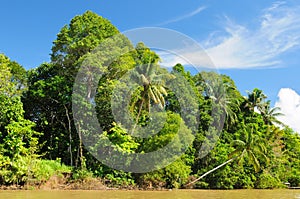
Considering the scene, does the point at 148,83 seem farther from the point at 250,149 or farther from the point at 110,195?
the point at 110,195

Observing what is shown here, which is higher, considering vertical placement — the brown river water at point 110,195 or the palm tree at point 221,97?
the palm tree at point 221,97

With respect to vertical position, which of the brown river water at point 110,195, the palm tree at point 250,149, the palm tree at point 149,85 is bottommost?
the brown river water at point 110,195

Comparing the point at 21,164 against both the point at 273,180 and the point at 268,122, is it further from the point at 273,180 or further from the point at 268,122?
the point at 268,122

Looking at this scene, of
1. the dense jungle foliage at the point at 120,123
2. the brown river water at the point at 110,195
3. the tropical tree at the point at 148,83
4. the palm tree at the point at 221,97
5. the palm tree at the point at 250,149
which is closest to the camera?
the brown river water at the point at 110,195

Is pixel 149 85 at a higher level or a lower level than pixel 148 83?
lower

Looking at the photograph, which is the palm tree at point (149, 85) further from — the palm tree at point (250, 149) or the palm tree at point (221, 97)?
the palm tree at point (250, 149)

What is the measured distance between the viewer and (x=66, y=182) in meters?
22.3

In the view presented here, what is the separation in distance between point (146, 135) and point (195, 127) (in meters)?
5.62

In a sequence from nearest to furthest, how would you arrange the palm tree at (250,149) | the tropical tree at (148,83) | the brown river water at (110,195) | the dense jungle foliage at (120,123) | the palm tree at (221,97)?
1. the brown river water at (110,195)
2. the dense jungle foliage at (120,123)
3. the tropical tree at (148,83)
4. the palm tree at (250,149)
5. the palm tree at (221,97)

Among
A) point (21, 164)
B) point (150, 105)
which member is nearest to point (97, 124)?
point (150, 105)

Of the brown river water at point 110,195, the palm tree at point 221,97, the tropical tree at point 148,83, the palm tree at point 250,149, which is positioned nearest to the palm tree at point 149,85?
the tropical tree at point 148,83

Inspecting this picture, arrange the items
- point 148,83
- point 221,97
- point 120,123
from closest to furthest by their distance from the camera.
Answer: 1. point 120,123
2. point 148,83
3. point 221,97

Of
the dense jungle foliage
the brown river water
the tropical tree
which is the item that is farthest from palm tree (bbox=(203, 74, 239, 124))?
the brown river water

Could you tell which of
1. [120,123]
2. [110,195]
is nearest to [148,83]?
[120,123]
